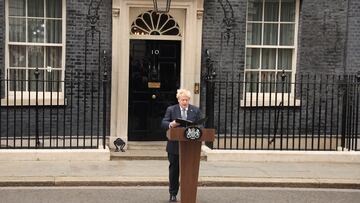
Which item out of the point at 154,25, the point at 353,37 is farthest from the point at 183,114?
the point at 353,37

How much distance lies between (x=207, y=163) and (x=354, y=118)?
364cm

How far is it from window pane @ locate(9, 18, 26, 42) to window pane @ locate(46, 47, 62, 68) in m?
0.60

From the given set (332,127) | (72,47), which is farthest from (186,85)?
(332,127)

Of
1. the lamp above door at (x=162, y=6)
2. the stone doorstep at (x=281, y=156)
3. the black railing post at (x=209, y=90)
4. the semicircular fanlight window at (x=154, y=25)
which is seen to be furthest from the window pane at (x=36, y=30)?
the stone doorstep at (x=281, y=156)

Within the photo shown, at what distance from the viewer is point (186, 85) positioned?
43.3 feet

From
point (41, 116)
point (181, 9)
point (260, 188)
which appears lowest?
point (260, 188)

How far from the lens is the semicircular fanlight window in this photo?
43.4 feet

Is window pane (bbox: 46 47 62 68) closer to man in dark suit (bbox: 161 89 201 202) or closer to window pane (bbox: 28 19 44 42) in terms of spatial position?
window pane (bbox: 28 19 44 42)

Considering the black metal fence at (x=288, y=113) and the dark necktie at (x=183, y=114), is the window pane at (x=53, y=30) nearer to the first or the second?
the black metal fence at (x=288, y=113)

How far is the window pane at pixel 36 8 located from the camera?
42.2 feet

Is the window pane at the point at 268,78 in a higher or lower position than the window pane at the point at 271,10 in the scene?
lower

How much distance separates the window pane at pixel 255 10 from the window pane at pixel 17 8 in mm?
4811

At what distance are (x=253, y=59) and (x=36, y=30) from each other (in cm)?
472

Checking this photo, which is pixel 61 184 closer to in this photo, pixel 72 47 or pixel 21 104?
pixel 21 104
